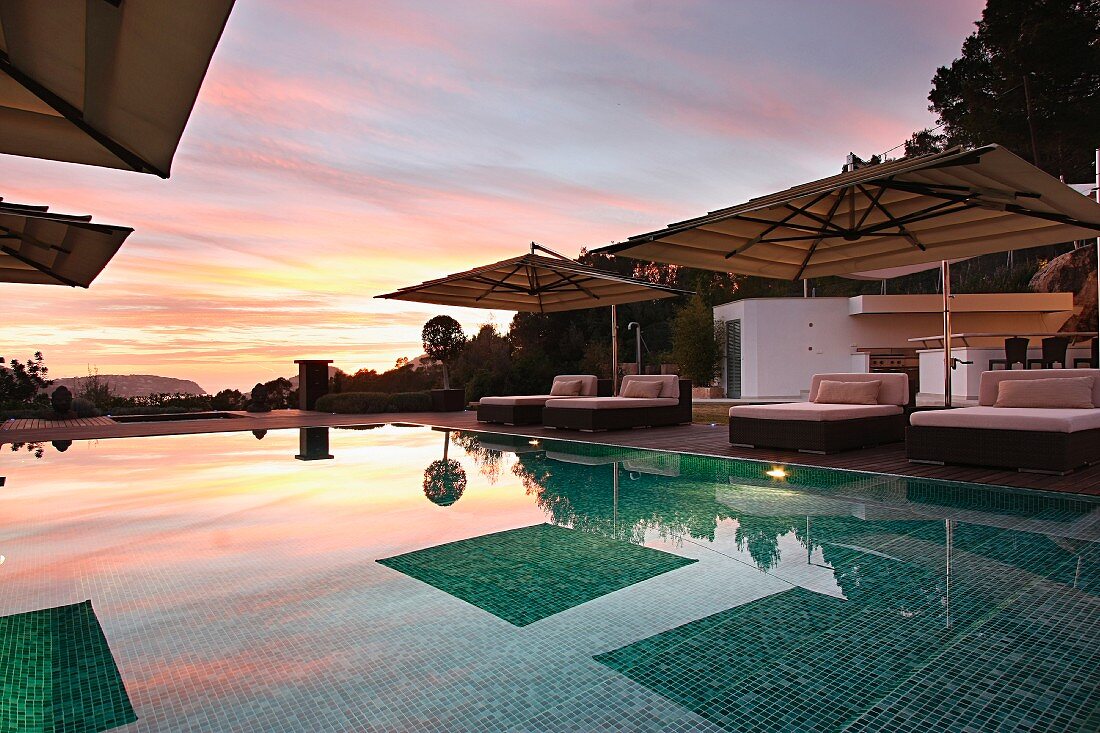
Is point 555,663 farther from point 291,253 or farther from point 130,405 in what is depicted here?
point 130,405

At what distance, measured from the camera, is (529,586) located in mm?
2959

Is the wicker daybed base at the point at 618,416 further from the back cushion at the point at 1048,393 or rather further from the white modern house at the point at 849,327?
the white modern house at the point at 849,327

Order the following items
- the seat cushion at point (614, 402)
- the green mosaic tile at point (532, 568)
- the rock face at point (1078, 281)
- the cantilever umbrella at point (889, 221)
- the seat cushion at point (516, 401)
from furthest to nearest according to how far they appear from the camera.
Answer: the rock face at point (1078, 281) < the seat cushion at point (516, 401) < the seat cushion at point (614, 402) < the cantilever umbrella at point (889, 221) < the green mosaic tile at point (532, 568)

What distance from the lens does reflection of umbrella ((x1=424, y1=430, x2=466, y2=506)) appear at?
521 cm

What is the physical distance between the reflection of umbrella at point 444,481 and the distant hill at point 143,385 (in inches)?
442

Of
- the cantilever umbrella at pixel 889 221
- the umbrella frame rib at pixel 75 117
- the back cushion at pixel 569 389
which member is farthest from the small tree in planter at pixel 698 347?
the umbrella frame rib at pixel 75 117

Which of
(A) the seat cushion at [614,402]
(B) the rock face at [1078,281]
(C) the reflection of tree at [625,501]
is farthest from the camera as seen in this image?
(B) the rock face at [1078,281]

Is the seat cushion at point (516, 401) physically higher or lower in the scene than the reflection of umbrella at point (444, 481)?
higher

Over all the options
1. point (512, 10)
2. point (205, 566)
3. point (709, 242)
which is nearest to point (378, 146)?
point (512, 10)

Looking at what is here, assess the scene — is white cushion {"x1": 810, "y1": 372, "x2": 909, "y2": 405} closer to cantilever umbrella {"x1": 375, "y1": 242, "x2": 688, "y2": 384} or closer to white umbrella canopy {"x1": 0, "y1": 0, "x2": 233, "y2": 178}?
cantilever umbrella {"x1": 375, "y1": 242, "x2": 688, "y2": 384}

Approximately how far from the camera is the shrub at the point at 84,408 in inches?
521

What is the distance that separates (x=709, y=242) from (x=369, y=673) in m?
6.35

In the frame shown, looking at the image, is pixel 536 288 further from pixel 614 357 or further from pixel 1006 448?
pixel 1006 448

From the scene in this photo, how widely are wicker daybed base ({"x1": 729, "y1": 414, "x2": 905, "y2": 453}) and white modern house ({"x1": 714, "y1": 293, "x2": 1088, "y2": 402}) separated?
1236 cm
